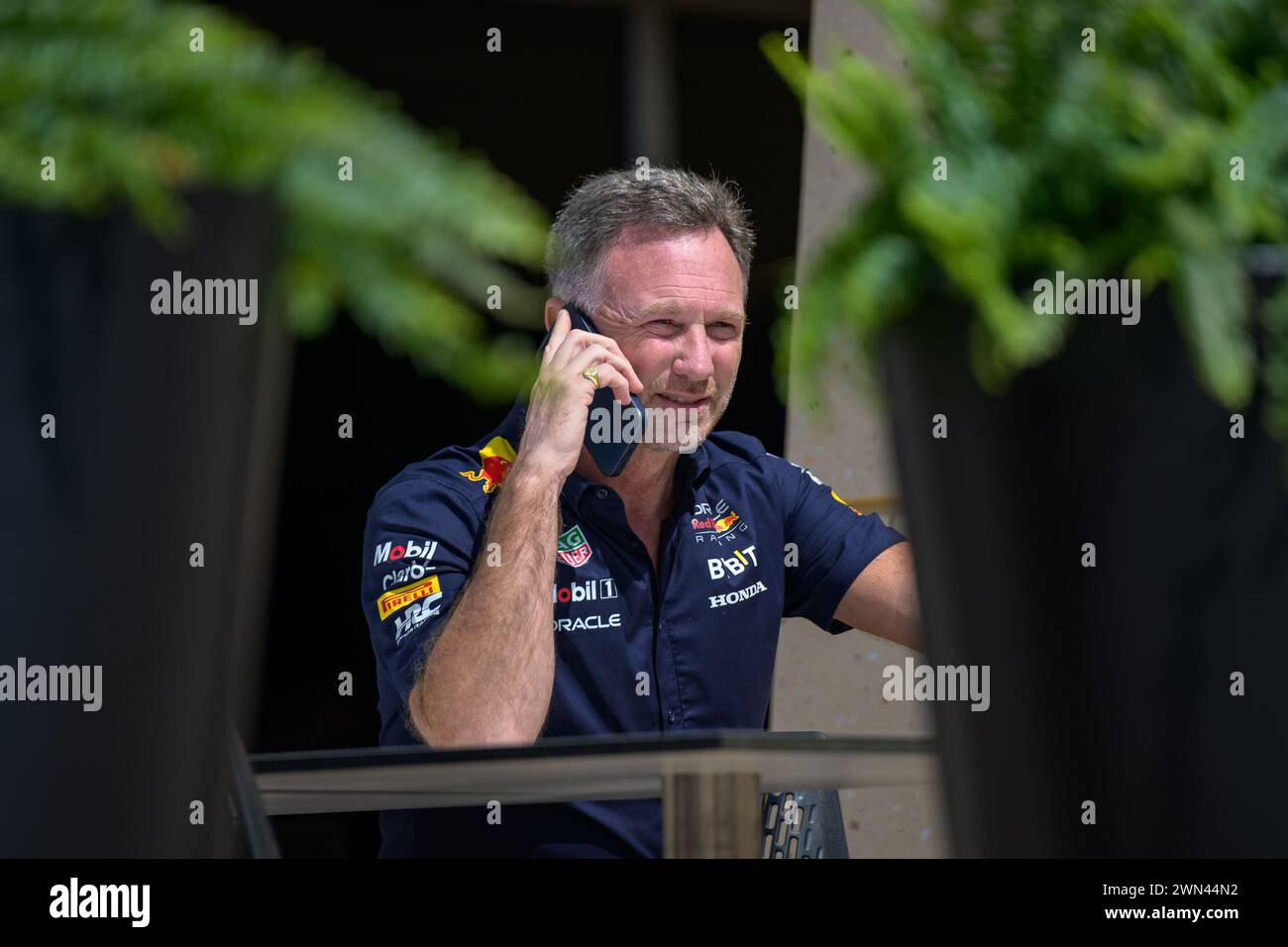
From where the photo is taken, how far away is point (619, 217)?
2723 mm

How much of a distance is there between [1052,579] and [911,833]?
3.10m

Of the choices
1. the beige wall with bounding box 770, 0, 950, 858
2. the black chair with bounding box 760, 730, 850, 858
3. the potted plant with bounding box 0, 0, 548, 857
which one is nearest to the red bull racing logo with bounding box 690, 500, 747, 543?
the black chair with bounding box 760, 730, 850, 858

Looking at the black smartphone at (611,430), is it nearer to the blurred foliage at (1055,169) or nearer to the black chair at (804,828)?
the black chair at (804,828)

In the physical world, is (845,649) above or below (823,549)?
below

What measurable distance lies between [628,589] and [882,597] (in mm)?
450

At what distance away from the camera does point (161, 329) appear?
0.68 meters

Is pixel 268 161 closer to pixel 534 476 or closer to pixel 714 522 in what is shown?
pixel 534 476

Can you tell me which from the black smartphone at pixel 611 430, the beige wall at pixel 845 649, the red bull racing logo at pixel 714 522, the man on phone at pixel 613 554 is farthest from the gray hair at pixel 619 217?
the beige wall at pixel 845 649

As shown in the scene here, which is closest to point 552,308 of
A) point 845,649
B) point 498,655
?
point 498,655

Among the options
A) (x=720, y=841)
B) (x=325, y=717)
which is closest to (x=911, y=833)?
(x=325, y=717)

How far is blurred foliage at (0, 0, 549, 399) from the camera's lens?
2.14 ft

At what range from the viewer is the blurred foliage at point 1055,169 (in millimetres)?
721

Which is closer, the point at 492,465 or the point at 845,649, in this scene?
the point at 492,465

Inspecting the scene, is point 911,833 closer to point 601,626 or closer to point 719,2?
point 601,626
